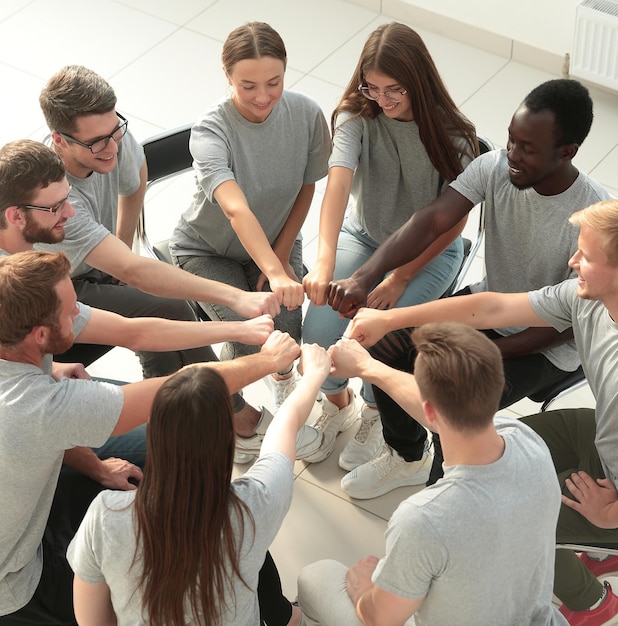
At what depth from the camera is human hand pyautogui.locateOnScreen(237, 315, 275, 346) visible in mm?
2586

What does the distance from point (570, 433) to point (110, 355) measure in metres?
1.77

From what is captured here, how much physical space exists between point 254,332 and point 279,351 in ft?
0.40

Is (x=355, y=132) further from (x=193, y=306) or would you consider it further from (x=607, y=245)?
(x=607, y=245)

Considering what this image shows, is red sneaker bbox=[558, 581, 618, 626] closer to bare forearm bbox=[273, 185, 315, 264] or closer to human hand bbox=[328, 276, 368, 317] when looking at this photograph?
human hand bbox=[328, 276, 368, 317]

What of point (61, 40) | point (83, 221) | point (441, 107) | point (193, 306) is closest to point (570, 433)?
point (441, 107)

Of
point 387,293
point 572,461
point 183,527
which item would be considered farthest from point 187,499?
point 387,293

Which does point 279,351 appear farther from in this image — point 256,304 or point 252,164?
point 252,164

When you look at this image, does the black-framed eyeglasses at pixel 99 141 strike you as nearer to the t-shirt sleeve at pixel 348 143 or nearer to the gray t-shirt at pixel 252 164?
the gray t-shirt at pixel 252 164

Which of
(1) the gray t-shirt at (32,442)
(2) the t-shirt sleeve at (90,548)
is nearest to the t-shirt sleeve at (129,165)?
(1) the gray t-shirt at (32,442)

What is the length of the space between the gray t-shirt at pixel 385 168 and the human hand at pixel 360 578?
1.18m

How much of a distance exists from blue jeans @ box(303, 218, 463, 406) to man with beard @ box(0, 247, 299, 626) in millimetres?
807

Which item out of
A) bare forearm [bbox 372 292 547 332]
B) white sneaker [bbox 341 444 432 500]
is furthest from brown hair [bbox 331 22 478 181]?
white sneaker [bbox 341 444 432 500]

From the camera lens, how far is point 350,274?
2996 mm

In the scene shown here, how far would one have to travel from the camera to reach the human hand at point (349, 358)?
250 centimetres
